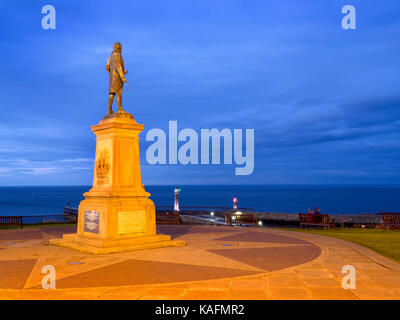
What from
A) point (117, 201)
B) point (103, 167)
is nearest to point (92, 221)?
point (117, 201)

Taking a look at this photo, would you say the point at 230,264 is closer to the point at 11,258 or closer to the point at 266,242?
the point at 266,242

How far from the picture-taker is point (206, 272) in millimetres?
7492

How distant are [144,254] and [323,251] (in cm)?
514

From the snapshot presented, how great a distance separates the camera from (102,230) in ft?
35.3

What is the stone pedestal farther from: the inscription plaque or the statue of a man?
the statue of a man

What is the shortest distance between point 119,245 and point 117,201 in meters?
1.35

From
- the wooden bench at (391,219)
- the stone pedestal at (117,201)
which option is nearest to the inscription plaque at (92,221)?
the stone pedestal at (117,201)

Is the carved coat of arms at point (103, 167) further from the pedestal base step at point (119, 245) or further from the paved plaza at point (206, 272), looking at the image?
the paved plaza at point (206, 272)

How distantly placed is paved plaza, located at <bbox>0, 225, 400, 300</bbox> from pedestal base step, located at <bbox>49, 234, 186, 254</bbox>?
12.2 inches

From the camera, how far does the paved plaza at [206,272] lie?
586 centimetres

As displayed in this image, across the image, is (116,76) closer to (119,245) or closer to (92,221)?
(92,221)

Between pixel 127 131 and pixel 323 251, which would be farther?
pixel 127 131
